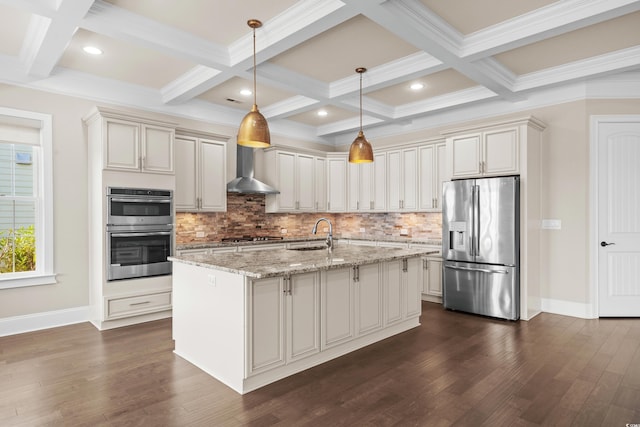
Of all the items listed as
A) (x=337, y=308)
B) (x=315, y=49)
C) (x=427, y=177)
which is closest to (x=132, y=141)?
(x=315, y=49)

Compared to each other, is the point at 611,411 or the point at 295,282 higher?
the point at 295,282

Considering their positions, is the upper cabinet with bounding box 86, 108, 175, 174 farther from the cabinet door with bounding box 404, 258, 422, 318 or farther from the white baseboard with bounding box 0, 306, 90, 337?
the cabinet door with bounding box 404, 258, 422, 318

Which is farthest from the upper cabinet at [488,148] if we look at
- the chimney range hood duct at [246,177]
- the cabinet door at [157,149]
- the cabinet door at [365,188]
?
the cabinet door at [157,149]

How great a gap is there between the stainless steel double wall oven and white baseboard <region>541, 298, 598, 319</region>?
5033 millimetres

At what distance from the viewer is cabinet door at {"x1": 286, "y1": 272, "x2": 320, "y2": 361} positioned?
10.2 feet

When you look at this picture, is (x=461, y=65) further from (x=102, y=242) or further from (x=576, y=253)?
(x=102, y=242)

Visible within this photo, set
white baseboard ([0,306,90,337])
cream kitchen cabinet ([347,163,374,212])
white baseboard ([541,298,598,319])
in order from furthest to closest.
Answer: cream kitchen cabinet ([347,163,374,212]) → white baseboard ([541,298,598,319]) → white baseboard ([0,306,90,337])

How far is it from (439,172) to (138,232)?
173 inches

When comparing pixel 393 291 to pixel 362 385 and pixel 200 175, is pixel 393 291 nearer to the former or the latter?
pixel 362 385

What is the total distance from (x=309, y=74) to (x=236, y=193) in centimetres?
248

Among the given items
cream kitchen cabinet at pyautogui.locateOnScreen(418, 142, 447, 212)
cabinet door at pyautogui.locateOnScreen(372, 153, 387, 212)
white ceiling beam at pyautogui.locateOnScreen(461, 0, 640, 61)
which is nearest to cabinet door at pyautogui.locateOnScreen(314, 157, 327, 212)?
cabinet door at pyautogui.locateOnScreen(372, 153, 387, 212)

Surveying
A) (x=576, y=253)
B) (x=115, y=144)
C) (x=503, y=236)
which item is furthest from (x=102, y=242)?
(x=576, y=253)

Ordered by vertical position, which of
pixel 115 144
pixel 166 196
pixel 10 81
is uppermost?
pixel 10 81

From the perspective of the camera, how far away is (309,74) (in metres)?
4.73
